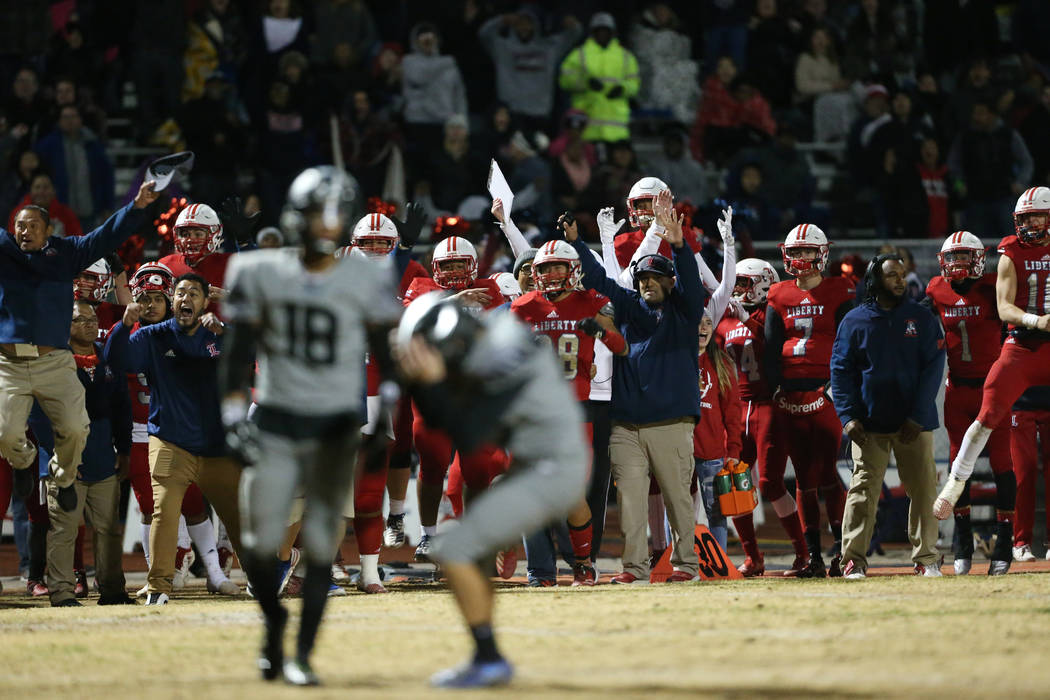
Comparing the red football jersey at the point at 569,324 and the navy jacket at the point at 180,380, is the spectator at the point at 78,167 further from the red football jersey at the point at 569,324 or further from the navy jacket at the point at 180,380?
the red football jersey at the point at 569,324

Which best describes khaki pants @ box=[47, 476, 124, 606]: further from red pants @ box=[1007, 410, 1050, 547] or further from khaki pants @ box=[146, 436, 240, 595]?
red pants @ box=[1007, 410, 1050, 547]

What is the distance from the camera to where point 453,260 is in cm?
1284

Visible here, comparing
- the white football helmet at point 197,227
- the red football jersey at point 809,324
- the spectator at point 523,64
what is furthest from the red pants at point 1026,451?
the spectator at point 523,64

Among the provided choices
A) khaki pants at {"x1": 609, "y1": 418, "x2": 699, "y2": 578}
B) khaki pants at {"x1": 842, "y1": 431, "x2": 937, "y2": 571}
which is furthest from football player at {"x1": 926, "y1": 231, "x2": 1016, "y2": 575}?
khaki pants at {"x1": 609, "y1": 418, "x2": 699, "y2": 578}

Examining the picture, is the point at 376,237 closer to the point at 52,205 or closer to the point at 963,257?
the point at 52,205

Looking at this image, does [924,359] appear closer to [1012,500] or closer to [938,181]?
[1012,500]

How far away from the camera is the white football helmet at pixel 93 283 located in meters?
12.8

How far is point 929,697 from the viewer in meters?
6.62

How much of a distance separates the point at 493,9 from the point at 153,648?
1404 cm

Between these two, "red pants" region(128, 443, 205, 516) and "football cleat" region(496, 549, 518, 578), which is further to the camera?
"football cleat" region(496, 549, 518, 578)

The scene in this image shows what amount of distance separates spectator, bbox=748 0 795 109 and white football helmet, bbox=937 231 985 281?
8.42 metres

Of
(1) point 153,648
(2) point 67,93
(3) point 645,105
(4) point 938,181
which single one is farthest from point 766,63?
(1) point 153,648

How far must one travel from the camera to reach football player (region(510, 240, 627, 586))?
11.9 m

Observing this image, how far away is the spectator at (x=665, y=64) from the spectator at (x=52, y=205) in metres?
7.59
